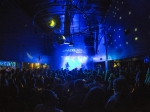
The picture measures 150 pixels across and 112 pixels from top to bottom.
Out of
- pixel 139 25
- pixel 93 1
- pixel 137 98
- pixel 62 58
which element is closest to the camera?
pixel 137 98

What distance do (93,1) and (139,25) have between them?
304 inches

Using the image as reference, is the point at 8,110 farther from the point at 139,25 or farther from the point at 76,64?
the point at 76,64

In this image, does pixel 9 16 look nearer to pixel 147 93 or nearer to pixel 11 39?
pixel 11 39

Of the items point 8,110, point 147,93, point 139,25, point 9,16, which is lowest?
point 8,110

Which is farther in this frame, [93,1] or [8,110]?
[93,1]

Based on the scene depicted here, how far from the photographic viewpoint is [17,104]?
11.0 feet

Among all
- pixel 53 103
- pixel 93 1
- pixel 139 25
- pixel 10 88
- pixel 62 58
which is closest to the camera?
pixel 53 103

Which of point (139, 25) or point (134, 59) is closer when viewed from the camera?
point (139, 25)

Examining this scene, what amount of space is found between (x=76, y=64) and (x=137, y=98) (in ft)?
87.0

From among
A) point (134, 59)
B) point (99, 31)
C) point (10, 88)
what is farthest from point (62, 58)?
point (10, 88)

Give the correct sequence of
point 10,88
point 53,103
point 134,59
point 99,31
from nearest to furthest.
A: point 53,103, point 10,88, point 134,59, point 99,31

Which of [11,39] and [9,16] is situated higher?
[9,16]

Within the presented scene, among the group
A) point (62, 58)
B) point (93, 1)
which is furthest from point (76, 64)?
point (93, 1)

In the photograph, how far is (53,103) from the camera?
2.81 metres
